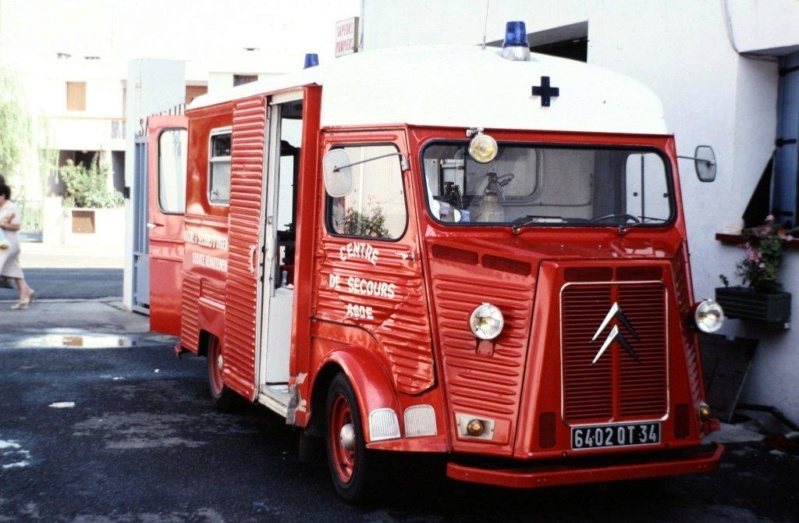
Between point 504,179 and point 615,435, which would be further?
point 504,179

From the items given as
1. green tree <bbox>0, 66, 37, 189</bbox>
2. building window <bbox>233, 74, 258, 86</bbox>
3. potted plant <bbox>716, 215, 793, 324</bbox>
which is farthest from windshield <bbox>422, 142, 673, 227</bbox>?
building window <bbox>233, 74, 258, 86</bbox>

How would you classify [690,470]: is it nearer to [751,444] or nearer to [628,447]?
[628,447]

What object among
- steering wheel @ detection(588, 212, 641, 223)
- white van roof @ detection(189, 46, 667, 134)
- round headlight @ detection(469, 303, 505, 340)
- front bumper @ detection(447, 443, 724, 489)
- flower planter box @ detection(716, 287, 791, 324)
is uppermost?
white van roof @ detection(189, 46, 667, 134)

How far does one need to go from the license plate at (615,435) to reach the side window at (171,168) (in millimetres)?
6622

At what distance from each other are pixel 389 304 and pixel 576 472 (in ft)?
4.53

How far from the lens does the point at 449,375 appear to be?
6.12m

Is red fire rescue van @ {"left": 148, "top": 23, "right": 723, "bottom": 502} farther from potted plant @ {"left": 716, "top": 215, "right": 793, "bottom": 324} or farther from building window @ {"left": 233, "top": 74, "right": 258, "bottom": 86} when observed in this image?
building window @ {"left": 233, "top": 74, "right": 258, "bottom": 86}

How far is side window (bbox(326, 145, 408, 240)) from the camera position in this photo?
656cm

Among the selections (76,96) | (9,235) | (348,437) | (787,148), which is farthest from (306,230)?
(76,96)

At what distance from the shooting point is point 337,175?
261 inches

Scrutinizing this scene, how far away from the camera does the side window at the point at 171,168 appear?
38.5ft

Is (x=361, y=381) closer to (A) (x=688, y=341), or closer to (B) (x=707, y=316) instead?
(A) (x=688, y=341)

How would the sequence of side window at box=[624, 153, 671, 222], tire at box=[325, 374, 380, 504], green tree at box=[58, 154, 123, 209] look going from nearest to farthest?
tire at box=[325, 374, 380, 504], side window at box=[624, 153, 671, 222], green tree at box=[58, 154, 123, 209]

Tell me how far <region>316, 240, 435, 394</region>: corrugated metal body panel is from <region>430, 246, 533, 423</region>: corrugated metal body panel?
11 cm
